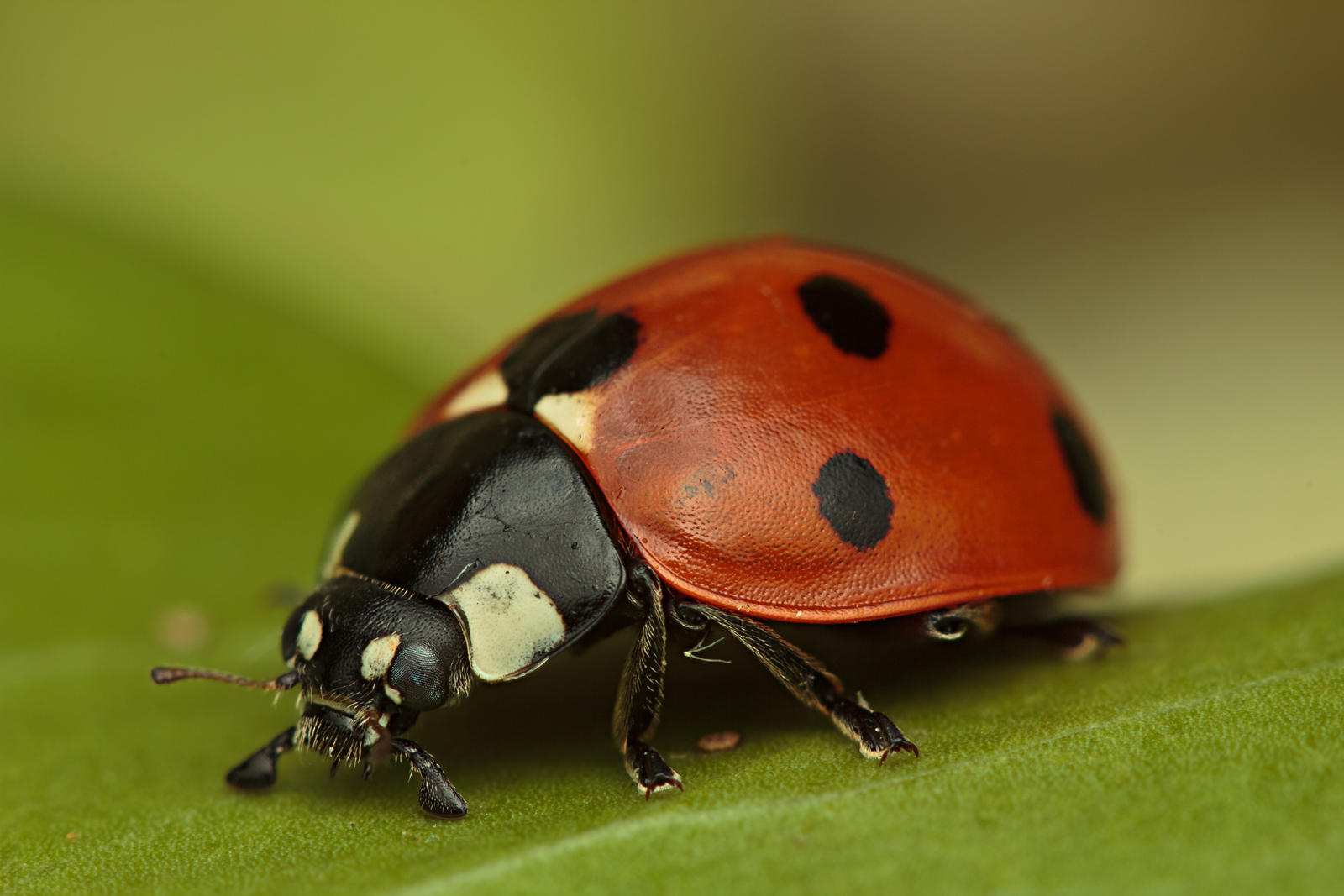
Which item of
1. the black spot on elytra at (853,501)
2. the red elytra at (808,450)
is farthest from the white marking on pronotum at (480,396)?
the black spot on elytra at (853,501)

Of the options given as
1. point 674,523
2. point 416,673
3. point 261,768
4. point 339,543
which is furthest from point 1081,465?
point 261,768

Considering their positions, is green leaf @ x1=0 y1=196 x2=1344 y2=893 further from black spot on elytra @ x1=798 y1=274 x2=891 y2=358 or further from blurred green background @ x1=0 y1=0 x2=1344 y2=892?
black spot on elytra @ x1=798 y1=274 x2=891 y2=358

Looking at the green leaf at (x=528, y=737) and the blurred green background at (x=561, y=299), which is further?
the blurred green background at (x=561, y=299)

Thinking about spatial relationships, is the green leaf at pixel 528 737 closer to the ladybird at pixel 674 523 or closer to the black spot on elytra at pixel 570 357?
the ladybird at pixel 674 523

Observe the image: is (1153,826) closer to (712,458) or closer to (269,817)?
(712,458)

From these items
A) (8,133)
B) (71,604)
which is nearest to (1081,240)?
(8,133)

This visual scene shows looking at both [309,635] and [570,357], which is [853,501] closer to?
[570,357]
